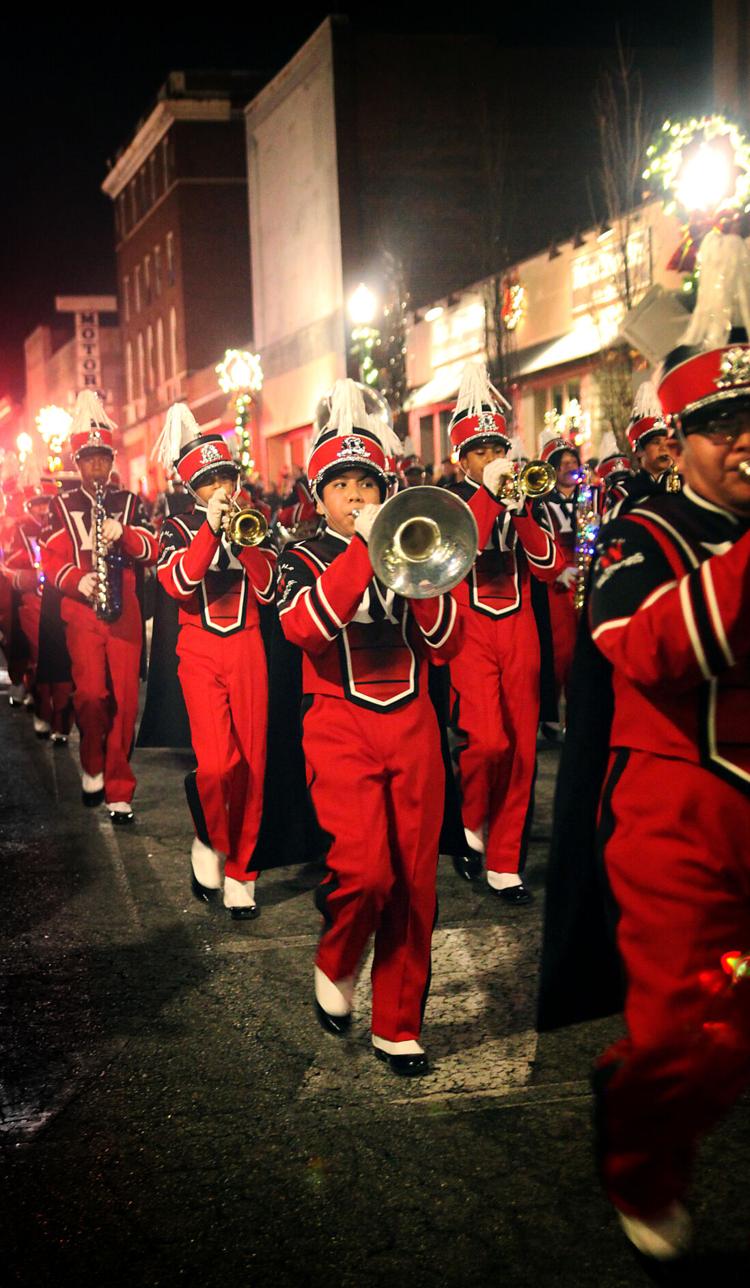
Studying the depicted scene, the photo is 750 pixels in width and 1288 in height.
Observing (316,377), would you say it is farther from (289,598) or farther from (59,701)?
(289,598)

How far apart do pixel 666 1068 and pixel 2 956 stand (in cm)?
384

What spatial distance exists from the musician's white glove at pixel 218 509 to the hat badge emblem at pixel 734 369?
3.56 metres

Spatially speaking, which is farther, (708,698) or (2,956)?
(2,956)

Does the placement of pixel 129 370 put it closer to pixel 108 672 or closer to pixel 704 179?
pixel 108 672

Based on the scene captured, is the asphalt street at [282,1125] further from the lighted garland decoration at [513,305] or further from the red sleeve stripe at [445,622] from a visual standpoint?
the lighted garland decoration at [513,305]

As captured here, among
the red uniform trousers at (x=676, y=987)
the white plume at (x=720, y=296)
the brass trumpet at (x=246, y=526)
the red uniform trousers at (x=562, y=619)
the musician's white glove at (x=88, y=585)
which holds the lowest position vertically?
the red uniform trousers at (x=676, y=987)

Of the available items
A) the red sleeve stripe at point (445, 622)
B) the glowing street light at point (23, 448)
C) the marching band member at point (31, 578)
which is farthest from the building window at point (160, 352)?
the red sleeve stripe at point (445, 622)

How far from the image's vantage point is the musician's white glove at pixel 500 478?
22.2 ft

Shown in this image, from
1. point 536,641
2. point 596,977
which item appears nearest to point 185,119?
point 536,641

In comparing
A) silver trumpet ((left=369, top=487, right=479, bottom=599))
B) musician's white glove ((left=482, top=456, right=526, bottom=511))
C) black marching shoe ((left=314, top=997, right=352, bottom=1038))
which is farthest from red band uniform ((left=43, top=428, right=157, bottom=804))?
silver trumpet ((left=369, top=487, right=479, bottom=599))

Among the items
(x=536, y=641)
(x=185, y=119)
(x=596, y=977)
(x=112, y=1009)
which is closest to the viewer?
(x=596, y=977)

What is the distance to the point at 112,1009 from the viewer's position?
210 inches

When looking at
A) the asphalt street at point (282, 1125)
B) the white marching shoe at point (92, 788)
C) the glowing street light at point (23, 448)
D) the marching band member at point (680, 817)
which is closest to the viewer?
the marching band member at point (680, 817)

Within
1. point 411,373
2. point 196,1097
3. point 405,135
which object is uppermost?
point 405,135
